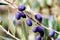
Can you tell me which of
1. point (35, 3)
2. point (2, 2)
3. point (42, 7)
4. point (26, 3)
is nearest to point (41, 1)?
point (42, 7)

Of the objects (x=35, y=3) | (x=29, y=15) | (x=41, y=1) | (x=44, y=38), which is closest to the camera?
(x=29, y=15)

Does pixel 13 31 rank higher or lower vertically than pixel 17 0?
lower

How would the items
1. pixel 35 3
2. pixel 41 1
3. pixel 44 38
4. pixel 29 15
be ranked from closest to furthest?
pixel 29 15
pixel 44 38
pixel 35 3
pixel 41 1

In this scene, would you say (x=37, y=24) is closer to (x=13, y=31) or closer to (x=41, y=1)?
(x=13, y=31)

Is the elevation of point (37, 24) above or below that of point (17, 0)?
below

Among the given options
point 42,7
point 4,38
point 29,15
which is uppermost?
point 29,15

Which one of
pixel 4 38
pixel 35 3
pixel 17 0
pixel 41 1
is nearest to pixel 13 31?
pixel 4 38

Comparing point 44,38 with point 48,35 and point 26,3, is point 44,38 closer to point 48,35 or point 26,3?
point 48,35

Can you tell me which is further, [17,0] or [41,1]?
[41,1]

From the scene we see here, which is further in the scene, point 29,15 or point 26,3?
point 26,3
